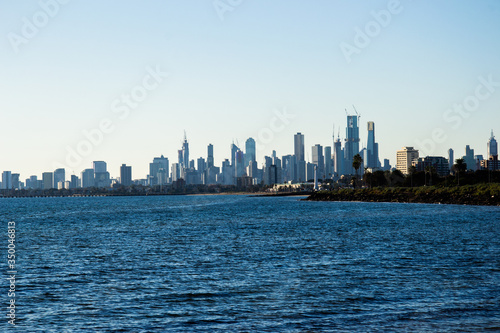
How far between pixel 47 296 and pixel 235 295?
9.08 m

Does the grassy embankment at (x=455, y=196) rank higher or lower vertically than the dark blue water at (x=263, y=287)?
higher

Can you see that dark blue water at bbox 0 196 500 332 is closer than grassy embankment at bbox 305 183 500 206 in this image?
Yes

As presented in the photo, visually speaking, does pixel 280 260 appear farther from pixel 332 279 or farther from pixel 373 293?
pixel 373 293

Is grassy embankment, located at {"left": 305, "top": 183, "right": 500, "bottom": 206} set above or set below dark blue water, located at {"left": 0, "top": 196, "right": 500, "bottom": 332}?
above

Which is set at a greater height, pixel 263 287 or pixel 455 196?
pixel 455 196

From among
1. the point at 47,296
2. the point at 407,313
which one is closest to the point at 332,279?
the point at 407,313

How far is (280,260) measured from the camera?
133ft

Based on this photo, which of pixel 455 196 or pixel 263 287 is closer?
pixel 263 287

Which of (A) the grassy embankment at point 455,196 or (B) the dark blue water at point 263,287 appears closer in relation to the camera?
(B) the dark blue water at point 263,287

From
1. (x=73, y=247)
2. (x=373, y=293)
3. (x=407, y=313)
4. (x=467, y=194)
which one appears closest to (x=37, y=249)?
(x=73, y=247)

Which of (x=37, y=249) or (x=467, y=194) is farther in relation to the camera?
(x=467, y=194)

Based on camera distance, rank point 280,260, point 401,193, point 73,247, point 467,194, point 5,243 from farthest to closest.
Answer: point 401,193 < point 467,194 < point 5,243 < point 73,247 < point 280,260

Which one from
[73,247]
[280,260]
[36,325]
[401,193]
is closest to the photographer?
[36,325]

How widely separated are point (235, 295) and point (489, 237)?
3501 cm
